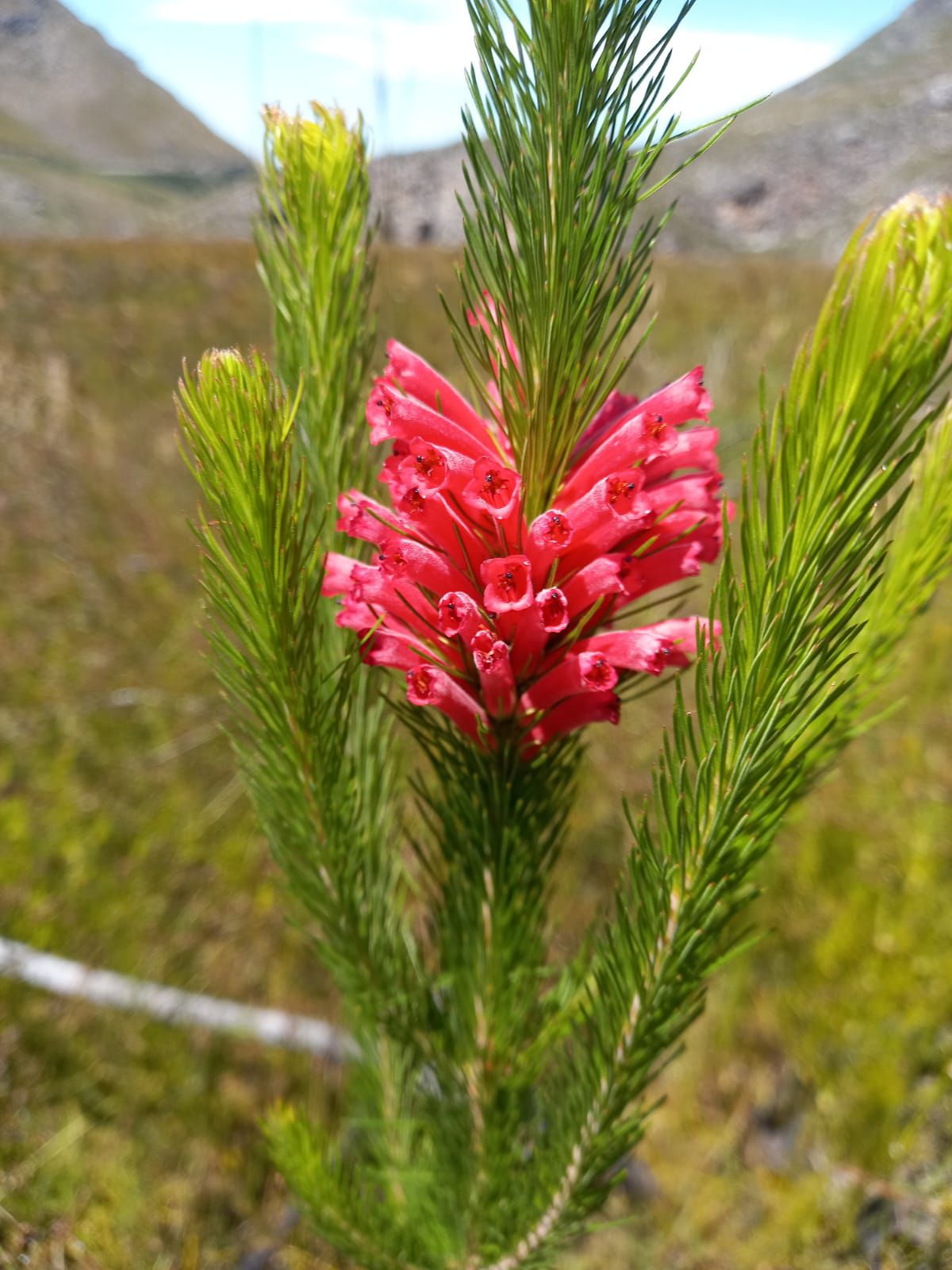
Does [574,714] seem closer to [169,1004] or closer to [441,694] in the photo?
[441,694]

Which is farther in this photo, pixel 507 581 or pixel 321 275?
pixel 321 275

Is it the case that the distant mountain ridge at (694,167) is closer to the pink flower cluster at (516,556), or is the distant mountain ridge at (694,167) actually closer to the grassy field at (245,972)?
the grassy field at (245,972)

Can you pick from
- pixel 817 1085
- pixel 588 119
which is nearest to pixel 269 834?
pixel 588 119

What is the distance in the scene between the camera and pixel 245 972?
3.12 metres

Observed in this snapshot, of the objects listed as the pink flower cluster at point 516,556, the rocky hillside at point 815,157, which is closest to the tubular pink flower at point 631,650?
the pink flower cluster at point 516,556

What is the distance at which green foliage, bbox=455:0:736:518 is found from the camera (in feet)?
2.12

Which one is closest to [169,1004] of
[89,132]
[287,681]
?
[287,681]

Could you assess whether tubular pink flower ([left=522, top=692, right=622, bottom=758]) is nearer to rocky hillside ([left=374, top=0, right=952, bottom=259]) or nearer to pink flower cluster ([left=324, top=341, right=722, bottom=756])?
pink flower cluster ([left=324, top=341, right=722, bottom=756])

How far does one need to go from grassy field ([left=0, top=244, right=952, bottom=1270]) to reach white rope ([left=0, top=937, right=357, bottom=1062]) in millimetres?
55

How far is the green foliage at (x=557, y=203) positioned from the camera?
0.65 meters

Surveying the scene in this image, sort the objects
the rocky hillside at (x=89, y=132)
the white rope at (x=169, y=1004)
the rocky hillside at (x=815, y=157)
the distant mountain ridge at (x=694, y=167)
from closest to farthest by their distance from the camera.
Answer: the white rope at (x=169, y=1004)
the distant mountain ridge at (x=694, y=167)
the rocky hillside at (x=815, y=157)
the rocky hillside at (x=89, y=132)

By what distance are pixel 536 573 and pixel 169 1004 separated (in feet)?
9.03

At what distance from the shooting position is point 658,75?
2.23ft

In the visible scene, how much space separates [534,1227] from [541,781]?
69 centimetres
